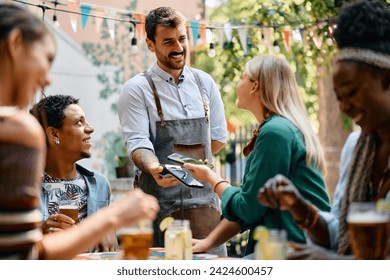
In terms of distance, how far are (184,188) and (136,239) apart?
146 centimetres

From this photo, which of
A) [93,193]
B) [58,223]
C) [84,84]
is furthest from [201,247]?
[84,84]

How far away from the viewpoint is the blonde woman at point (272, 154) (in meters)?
2.41

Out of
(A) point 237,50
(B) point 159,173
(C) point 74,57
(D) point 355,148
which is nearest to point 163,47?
(B) point 159,173

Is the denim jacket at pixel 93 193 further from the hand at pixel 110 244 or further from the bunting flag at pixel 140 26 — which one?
the bunting flag at pixel 140 26

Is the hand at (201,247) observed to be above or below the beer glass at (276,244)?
below

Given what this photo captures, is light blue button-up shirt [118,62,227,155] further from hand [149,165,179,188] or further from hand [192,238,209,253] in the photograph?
hand [192,238,209,253]

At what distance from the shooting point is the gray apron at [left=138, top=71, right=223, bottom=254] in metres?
3.45

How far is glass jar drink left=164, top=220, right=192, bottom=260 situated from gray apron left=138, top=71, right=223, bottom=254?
109 cm

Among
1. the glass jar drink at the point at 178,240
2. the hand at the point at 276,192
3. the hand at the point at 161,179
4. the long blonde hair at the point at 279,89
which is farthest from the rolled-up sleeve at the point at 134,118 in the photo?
the hand at the point at 276,192

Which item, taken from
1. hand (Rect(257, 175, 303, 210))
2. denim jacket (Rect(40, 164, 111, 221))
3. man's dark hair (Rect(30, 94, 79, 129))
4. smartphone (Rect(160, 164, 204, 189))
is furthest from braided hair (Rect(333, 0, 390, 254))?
man's dark hair (Rect(30, 94, 79, 129))

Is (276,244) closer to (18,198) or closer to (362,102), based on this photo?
(362,102)

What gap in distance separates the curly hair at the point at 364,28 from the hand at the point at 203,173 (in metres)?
0.81

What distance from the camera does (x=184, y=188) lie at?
350 centimetres
